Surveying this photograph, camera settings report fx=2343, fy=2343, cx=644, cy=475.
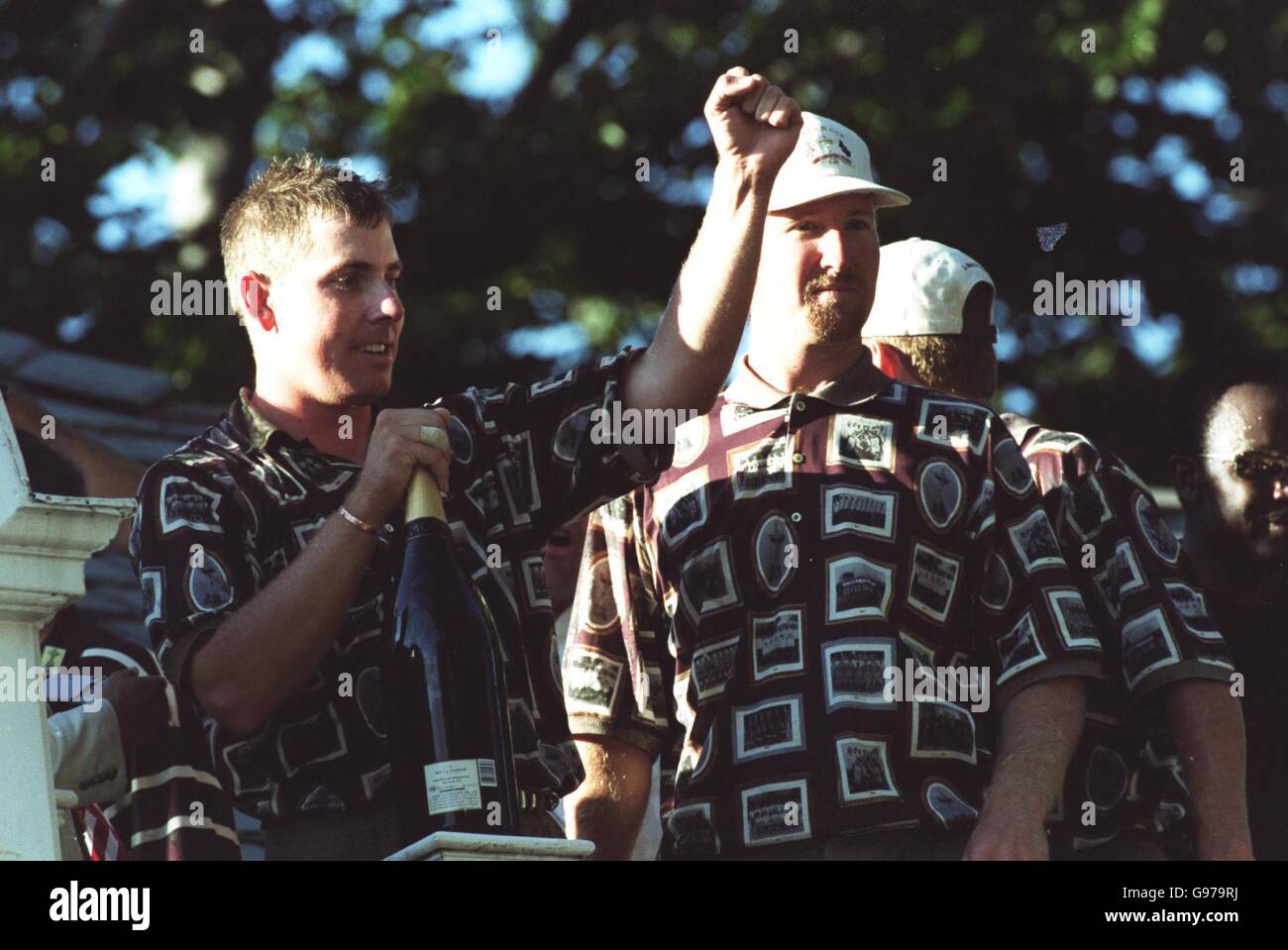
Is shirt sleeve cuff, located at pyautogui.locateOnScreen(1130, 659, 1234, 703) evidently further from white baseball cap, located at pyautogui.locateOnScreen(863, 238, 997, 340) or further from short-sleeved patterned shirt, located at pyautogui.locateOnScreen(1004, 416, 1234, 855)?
white baseball cap, located at pyautogui.locateOnScreen(863, 238, 997, 340)

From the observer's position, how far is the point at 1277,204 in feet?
40.1

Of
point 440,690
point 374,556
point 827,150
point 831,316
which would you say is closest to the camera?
point 440,690

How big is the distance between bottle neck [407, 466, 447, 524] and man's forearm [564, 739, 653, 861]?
34.1 inches

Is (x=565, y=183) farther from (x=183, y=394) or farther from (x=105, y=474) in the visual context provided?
(x=105, y=474)

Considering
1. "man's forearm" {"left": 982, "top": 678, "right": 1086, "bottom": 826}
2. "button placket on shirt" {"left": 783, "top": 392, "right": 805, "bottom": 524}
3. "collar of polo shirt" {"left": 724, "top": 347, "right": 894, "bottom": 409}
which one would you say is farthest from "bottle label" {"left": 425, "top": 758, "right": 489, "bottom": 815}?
"collar of polo shirt" {"left": 724, "top": 347, "right": 894, "bottom": 409}

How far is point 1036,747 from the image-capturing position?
3.80 m

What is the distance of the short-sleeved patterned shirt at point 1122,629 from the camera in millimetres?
4125

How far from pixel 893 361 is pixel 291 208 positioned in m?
1.25

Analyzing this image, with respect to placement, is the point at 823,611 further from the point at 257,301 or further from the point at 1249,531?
the point at 1249,531

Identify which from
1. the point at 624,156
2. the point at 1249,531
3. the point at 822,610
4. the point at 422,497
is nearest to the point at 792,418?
the point at 822,610

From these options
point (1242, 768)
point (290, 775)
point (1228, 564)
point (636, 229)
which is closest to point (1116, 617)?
point (1242, 768)

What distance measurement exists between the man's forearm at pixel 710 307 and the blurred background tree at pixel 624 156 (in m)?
6.92

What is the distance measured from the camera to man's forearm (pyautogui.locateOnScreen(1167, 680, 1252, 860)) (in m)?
3.95
